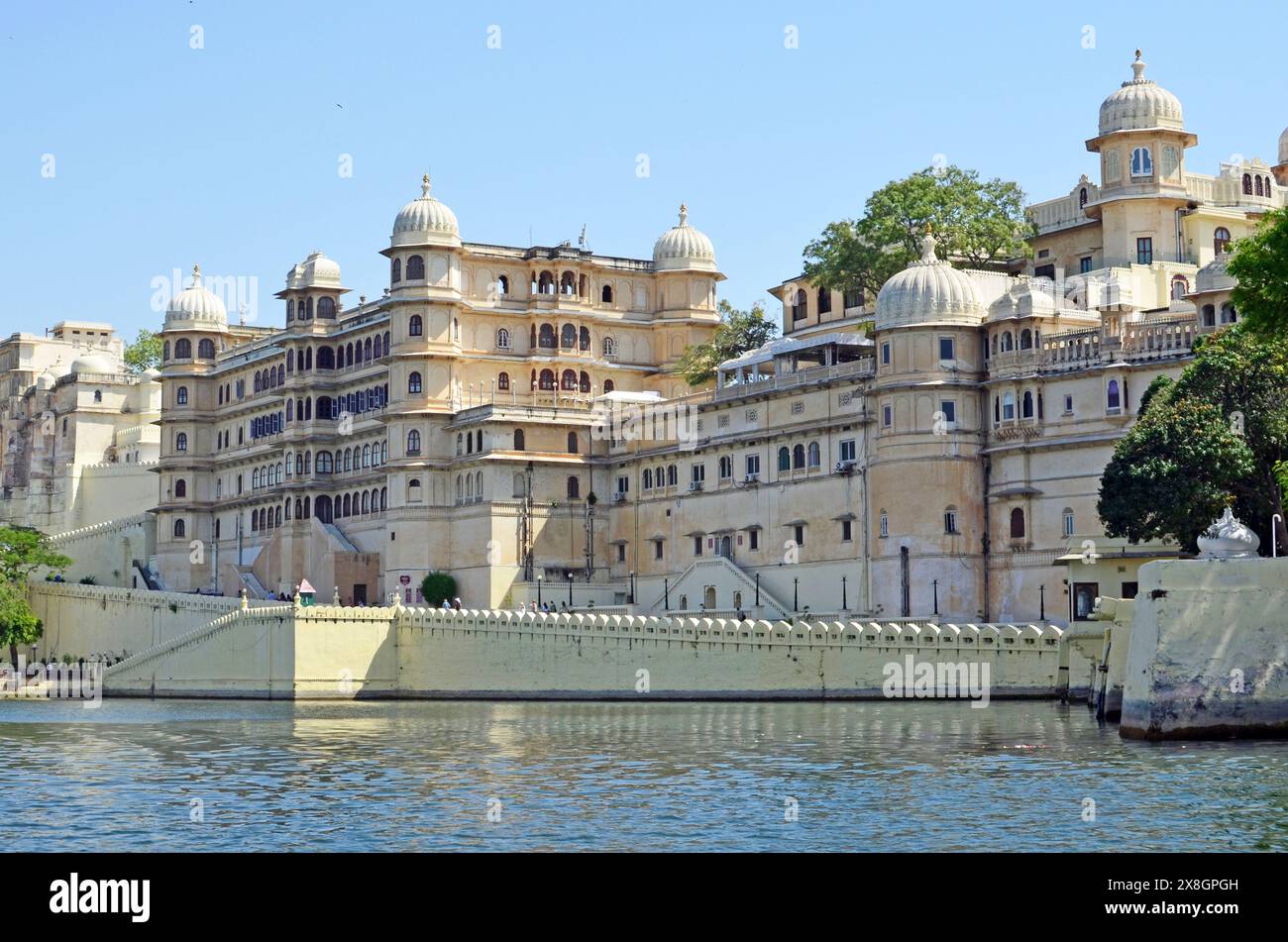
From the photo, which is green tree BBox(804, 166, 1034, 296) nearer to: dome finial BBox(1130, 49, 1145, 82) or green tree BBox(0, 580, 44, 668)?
dome finial BBox(1130, 49, 1145, 82)

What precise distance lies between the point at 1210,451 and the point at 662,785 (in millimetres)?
26299

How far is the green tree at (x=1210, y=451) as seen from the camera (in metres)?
55.9

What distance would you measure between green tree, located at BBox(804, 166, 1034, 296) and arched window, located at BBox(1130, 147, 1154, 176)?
594cm

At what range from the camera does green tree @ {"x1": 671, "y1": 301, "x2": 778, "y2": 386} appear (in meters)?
91.2

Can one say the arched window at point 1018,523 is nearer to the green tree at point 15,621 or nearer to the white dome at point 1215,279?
the white dome at point 1215,279

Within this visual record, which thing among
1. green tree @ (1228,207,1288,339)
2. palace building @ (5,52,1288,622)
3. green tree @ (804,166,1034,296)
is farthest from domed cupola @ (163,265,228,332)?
green tree @ (1228,207,1288,339)

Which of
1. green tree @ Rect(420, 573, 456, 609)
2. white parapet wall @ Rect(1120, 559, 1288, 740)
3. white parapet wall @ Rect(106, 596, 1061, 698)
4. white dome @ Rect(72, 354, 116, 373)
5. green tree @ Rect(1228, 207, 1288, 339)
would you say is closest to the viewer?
white parapet wall @ Rect(1120, 559, 1288, 740)

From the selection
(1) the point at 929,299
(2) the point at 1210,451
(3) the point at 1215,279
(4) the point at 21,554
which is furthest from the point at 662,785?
(4) the point at 21,554

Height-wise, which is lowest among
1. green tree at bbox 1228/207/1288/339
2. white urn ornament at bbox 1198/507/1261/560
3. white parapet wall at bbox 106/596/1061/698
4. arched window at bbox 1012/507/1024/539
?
white parapet wall at bbox 106/596/1061/698

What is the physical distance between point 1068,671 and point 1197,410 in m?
8.56

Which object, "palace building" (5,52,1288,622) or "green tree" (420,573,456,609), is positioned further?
"green tree" (420,573,456,609)

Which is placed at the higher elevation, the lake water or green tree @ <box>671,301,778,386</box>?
green tree @ <box>671,301,778,386</box>
